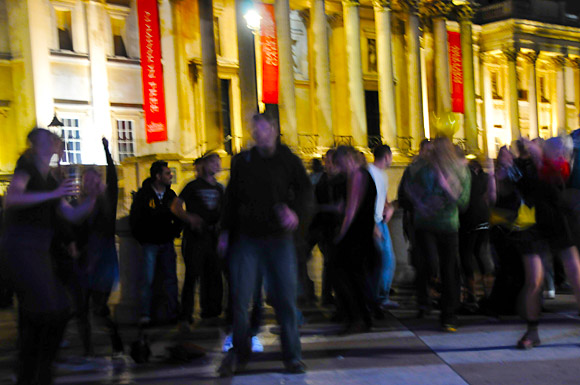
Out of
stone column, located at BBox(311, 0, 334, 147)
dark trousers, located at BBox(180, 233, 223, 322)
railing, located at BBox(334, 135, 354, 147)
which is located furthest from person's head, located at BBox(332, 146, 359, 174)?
railing, located at BBox(334, 135, 354, 147)

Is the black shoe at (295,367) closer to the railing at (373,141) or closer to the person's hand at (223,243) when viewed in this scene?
the person's hand at (223,243)

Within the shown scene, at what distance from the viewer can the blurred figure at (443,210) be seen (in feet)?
22.5

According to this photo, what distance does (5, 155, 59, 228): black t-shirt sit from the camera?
432 cm

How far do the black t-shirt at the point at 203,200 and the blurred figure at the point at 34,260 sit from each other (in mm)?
2675

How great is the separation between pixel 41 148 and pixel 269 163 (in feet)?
5.63

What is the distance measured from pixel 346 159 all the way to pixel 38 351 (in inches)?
150

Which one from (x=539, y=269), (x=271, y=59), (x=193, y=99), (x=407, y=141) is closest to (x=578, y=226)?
(x=539, y=269)

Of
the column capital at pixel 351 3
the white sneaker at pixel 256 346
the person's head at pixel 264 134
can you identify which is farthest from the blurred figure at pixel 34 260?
the column capital at pixel 351 3

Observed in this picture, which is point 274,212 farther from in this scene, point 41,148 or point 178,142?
point 178,142

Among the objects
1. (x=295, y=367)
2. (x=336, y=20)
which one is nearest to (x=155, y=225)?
(x=295, y=367)

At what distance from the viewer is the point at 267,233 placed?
5.27 m

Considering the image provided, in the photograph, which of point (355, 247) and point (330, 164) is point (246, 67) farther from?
point (355, 247)

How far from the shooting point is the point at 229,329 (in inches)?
253

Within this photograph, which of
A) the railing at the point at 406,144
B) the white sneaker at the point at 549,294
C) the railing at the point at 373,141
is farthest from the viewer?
the railing at the point at 373,141
